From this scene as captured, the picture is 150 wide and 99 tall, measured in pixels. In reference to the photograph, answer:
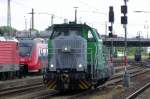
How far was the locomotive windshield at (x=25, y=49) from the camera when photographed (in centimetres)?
4022

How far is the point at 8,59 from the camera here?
116 feet

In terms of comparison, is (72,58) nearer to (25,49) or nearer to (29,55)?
(29,55)

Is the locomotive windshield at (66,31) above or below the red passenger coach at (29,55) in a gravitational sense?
above

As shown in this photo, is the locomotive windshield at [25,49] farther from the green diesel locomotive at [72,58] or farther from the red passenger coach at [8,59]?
the green diesel locomotive at [72,58]

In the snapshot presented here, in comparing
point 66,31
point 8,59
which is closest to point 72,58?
point 66,31

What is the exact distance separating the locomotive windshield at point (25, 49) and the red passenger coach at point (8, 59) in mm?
3190

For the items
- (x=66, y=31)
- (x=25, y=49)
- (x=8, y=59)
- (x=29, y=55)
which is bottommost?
(x=8, y=59)

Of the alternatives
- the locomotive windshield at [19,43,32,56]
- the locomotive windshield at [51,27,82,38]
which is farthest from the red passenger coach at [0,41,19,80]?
the locomotive windshield at [51,27,82,38]

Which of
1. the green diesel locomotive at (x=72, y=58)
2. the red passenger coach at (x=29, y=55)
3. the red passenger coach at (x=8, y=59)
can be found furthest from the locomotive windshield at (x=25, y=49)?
the green diesel locomotive at (x=72, y=58)

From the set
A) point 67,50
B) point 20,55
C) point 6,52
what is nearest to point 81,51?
point 67,50

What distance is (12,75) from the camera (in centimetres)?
3678

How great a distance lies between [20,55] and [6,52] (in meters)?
4.57

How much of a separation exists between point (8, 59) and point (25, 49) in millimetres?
5076

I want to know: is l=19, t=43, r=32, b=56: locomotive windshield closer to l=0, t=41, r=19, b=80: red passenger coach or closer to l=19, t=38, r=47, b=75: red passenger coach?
l=19, t=38, r=47, b=75: red passenger coach
